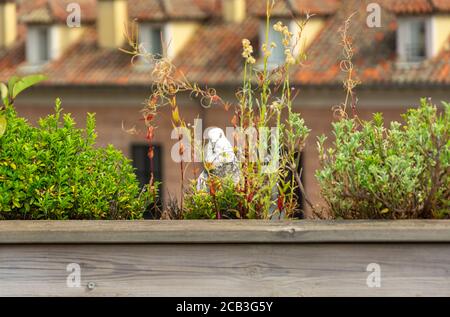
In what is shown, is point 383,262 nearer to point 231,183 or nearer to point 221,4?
point 231,183

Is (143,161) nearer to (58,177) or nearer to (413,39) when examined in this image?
(413,39)

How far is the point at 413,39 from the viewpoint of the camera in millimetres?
40219

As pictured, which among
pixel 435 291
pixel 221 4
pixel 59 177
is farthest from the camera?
pixel 221 4

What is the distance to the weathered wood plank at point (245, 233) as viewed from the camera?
5355mm

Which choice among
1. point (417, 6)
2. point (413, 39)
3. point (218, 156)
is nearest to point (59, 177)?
point (218, 156)

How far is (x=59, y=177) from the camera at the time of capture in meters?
5.98

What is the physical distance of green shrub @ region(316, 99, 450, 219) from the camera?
5.64 metres

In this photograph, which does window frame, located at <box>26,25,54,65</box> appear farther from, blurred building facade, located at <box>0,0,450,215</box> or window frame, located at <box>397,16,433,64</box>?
window frame, located at <box>397,16,433,64</box>

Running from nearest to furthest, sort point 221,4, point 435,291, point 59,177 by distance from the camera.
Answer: point 435,291, point 59,177, point 221,4

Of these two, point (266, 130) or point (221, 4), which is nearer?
point (266, 130)

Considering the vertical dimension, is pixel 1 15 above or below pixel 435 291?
above

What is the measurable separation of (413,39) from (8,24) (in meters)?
14.0

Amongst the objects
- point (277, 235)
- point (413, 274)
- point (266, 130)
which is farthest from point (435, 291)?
point (266, 130)

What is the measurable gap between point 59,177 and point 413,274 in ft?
5.57
